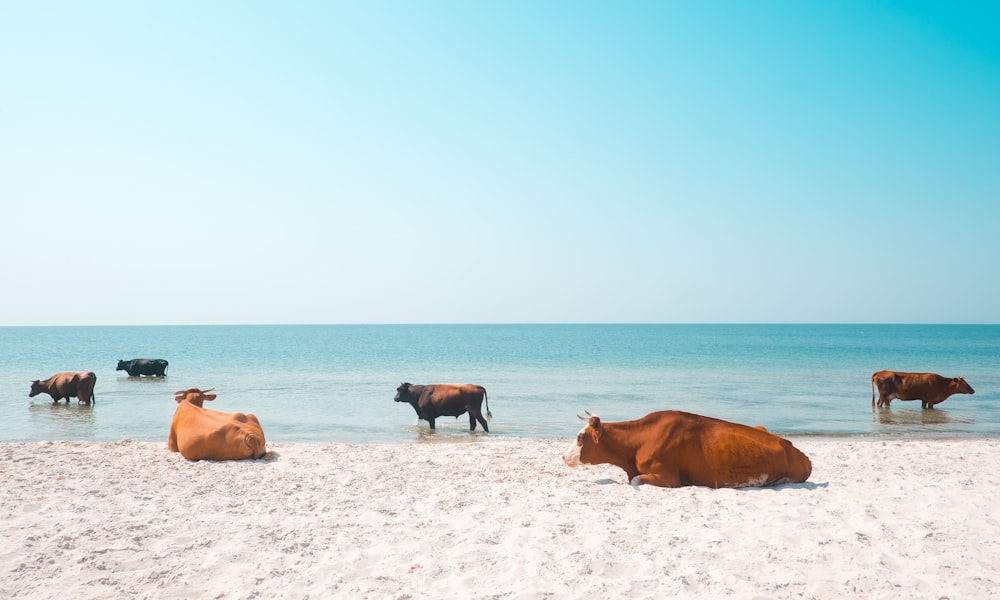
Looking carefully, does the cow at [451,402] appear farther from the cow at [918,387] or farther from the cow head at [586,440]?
the cow at [918,387]

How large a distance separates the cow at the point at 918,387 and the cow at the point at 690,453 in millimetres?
13999

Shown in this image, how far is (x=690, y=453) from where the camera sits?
8.23 metres

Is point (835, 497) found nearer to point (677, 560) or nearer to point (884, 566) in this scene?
point (884, 566)

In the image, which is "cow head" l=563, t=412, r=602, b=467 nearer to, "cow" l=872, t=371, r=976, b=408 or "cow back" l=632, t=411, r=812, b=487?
"cow back" l=632, t=411, r=812, b=487

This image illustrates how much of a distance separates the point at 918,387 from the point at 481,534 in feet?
62.3

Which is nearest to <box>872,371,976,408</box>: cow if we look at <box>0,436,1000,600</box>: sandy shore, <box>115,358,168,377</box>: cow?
<box>0,436,1000,600</box>: sandy shore

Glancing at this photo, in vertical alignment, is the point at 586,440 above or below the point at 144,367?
above

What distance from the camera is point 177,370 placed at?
3994 centimetres

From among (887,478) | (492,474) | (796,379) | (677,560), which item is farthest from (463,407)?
(796,379)

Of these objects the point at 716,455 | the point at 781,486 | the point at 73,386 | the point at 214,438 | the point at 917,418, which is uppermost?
the point at 716,455

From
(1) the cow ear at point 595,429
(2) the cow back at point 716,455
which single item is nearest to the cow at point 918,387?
(2) the cow back at point 716,455

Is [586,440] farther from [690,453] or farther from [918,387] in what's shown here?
[918,387]

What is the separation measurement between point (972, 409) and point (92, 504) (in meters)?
23.0

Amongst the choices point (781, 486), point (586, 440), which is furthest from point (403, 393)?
point (781, 486)
